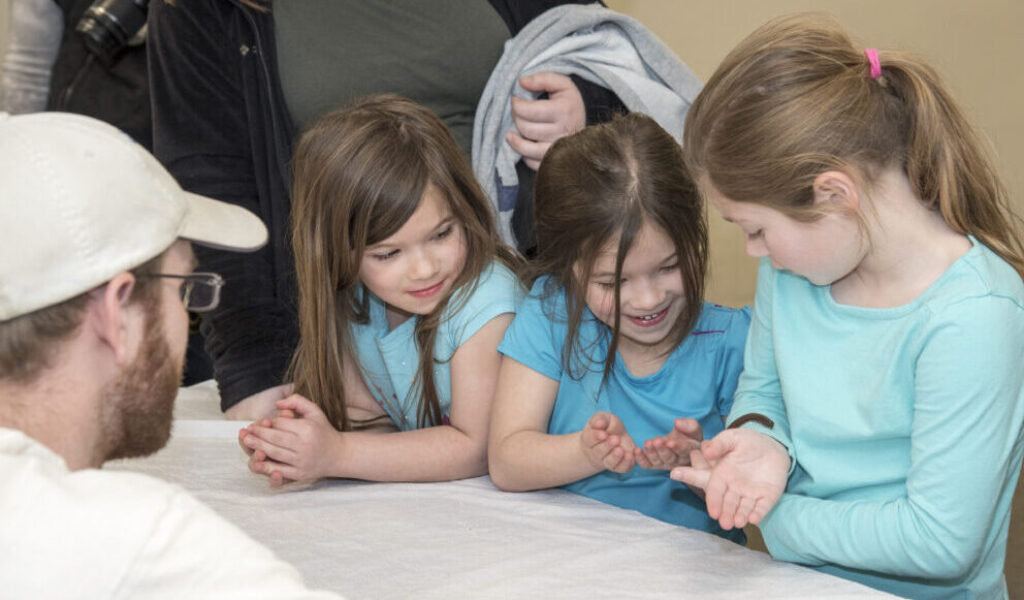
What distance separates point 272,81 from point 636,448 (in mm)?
884

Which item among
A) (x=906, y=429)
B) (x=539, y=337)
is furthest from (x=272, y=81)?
(x=906, y=429)

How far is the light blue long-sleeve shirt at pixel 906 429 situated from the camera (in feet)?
3.48

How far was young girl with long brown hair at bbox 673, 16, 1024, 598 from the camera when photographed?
3.50 ft

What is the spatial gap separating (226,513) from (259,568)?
2.07 ft

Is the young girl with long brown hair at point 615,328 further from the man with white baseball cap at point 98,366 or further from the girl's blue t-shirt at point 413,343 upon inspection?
the man with white baseball cap at point 98,366

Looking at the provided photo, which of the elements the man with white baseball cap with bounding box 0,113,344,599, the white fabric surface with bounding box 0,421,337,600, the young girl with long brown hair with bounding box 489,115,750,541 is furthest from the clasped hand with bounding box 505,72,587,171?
the white fabric surface with bounding box 0,421,337,600

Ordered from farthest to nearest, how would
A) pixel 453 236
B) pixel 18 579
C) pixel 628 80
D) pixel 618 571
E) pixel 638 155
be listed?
pixel 628 80
pixel 453 236
pixel 638 155
pixel 618 571
pixel 18 579

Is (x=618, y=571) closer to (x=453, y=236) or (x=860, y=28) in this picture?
(x=453, y=236)

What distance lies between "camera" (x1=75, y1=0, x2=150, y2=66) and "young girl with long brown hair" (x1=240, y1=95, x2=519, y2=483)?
2.10 ft

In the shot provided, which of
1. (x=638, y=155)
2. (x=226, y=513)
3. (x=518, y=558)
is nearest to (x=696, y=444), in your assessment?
(x=518, y=558)

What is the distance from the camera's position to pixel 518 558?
3.80 feet

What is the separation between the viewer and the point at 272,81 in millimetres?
1733

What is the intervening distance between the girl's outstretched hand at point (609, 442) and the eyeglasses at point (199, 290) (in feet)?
1.61

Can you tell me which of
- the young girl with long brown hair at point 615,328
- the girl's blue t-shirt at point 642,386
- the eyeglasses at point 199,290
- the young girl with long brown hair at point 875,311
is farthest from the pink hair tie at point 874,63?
the eyeglasses at point 199,290
